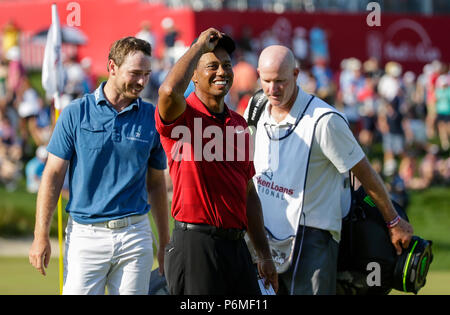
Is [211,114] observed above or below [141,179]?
above

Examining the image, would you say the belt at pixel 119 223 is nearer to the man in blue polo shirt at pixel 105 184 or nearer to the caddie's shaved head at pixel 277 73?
the man in blue polo shirt at pixel 105 184

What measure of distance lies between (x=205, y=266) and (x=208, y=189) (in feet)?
1.46

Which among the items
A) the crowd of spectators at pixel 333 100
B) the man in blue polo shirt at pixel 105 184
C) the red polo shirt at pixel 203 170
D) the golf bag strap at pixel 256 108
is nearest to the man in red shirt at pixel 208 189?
the red polo shirt at pixel 203 170

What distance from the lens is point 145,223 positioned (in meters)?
6.09

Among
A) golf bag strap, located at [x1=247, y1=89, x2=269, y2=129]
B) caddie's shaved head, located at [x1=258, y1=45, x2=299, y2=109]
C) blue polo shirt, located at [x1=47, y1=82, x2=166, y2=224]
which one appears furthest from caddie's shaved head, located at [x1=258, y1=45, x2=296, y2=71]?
blue polo shirt, located at [x1=47, y1=82, x2=166, y2=224]

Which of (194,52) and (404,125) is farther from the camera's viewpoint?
A: (404,125)

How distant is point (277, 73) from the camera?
6.21 metres

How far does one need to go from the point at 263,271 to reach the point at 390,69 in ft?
61.2

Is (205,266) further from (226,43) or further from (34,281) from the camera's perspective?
(34,281)

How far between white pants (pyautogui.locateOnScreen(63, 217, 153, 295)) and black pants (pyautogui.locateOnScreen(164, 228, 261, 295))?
855 mm

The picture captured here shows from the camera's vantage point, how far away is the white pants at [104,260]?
5.88 m

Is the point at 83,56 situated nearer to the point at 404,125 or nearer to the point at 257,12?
the point at 257,12

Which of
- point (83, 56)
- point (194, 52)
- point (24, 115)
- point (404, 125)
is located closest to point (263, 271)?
point (194, 52)

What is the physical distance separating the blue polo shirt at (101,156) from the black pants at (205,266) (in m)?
0.92
